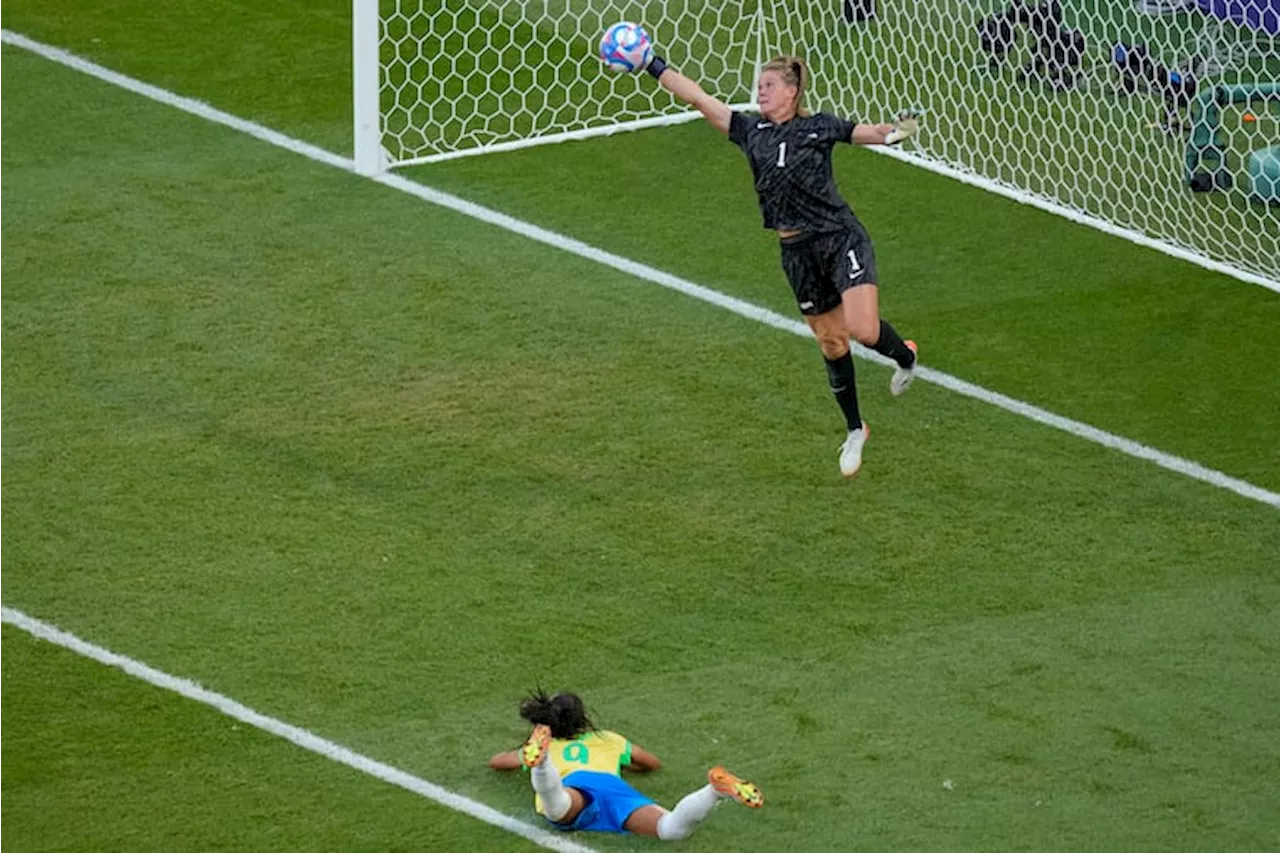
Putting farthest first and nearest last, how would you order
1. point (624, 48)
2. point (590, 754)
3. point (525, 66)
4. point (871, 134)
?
point (525, 66) → point (624, 48) → point (871, 134) → point (590, 754)

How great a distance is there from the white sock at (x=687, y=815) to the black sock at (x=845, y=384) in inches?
115

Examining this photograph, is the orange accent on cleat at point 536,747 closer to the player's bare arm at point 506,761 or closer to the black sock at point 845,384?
the player's bare arm at point 506,761

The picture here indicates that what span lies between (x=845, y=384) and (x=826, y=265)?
56 cm

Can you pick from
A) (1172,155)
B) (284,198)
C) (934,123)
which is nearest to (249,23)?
(284,198)

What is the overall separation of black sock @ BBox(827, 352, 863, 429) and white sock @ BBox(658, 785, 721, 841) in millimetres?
2925

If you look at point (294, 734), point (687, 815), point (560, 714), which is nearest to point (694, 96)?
point (560, 714)

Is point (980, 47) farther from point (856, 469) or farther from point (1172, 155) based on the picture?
point (856, 469)

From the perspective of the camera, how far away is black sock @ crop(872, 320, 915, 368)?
12.1 metres

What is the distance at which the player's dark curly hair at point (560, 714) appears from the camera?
9.72m

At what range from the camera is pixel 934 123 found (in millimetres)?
15211

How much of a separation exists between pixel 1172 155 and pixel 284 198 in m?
5.08

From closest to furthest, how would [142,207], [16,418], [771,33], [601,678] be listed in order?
[601,678] < [16,418] < [142,207] < [771,33]

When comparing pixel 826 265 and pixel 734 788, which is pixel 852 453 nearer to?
pixel 826 265

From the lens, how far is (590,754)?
9.66 metres
